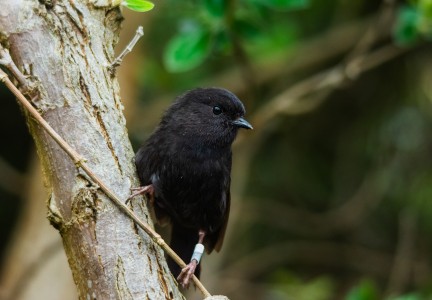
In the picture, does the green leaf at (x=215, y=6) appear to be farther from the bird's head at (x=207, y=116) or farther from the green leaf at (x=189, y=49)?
the bird's head at (x=207, y=116)

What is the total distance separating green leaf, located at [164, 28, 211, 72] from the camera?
4637mm

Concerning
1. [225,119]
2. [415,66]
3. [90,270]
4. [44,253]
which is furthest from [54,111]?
[415,66]

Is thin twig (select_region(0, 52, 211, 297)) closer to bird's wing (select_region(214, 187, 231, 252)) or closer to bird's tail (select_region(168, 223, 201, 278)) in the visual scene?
bird's wing (select_region(214, 187, 231, 252))

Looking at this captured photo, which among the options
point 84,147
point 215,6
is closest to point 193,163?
point 215,6

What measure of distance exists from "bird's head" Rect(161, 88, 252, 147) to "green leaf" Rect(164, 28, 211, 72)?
377 mm

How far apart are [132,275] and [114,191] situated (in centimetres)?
33

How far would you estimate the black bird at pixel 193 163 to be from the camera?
3.86m

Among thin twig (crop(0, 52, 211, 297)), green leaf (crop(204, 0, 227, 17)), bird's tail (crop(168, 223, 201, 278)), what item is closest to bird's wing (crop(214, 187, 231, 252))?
bird's tail (crop(168, 223, 201, 278))

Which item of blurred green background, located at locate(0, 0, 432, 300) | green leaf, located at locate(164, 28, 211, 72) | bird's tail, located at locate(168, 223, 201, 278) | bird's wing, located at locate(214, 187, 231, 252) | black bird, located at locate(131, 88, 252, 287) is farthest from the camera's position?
blurred green background, located at locate(0, 0, 432, 300)

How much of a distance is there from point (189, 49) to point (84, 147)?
2.04m

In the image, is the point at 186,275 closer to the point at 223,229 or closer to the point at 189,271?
the point at 189,271

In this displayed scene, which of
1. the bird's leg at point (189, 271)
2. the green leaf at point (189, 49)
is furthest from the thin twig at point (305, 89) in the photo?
the bird's leg at point (189, 271)

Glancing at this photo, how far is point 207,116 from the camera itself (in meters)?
4.21

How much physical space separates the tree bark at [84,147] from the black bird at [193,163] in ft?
2.91
